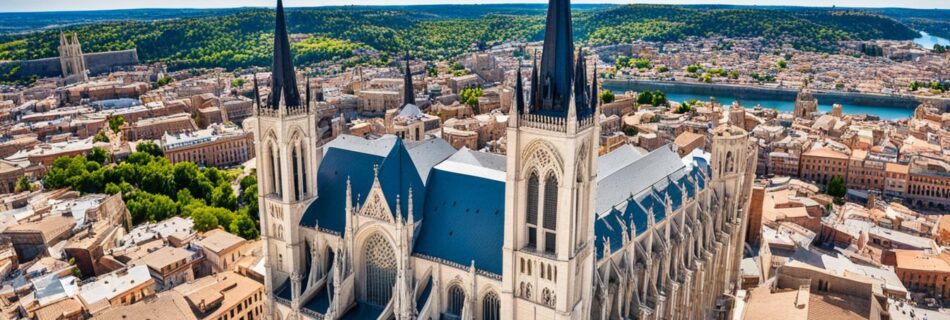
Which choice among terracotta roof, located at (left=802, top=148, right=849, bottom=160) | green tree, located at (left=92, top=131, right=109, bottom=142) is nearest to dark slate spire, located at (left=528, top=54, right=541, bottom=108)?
terracotta roof, located at (left=802, top=148, right=849, bottom=160)

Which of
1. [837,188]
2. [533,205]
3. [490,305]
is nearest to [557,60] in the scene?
[533,205]

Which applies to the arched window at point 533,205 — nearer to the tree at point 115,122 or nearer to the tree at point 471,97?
the tree at point 115,122

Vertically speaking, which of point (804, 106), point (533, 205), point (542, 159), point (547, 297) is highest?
point (542, 159)

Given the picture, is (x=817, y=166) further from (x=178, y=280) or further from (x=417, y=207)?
(x=178, y=280)

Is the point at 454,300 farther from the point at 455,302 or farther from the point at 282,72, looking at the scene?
the point at 282,72

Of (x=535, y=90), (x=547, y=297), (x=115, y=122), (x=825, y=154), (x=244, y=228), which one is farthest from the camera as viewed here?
(x=115, y=122)

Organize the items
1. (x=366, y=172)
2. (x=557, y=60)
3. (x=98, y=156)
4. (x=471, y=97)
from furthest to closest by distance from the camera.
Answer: (x=471, y=97) → (x=98, y=156) → (x=366, y=172) → (x=557, y=60)

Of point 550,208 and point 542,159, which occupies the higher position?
point 542,159

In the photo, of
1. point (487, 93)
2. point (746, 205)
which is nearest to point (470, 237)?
point (746, 205)
